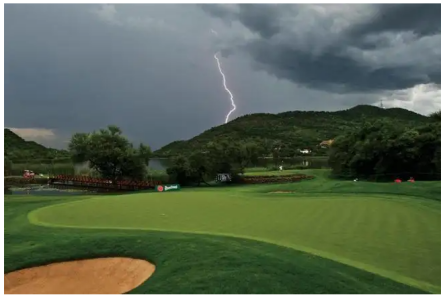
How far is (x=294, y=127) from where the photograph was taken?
13125 centimetres

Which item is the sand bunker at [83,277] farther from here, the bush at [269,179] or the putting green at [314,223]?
the bush at [269,179]

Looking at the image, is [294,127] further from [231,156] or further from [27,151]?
[231,156]

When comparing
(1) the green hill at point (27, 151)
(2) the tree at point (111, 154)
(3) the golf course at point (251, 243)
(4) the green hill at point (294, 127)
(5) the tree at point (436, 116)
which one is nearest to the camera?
(3) the golf course at point (251, 243)

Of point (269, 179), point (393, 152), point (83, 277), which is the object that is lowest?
point (83, 277)

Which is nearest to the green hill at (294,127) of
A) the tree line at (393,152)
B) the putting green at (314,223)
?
the tree line at (393,152)

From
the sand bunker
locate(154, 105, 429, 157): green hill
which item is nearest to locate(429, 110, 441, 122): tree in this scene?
the sand bunker

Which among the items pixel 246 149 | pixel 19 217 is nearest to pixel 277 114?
pixel 246 149

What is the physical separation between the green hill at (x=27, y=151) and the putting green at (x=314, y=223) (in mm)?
71211

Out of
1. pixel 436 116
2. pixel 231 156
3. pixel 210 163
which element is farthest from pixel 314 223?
pixel 436 116

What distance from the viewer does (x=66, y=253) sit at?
356 inches

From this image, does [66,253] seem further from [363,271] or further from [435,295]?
[435,295]

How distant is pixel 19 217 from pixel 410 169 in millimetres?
35393

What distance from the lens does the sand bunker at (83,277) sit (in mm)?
7488

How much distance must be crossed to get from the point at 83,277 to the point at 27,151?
281 feet
